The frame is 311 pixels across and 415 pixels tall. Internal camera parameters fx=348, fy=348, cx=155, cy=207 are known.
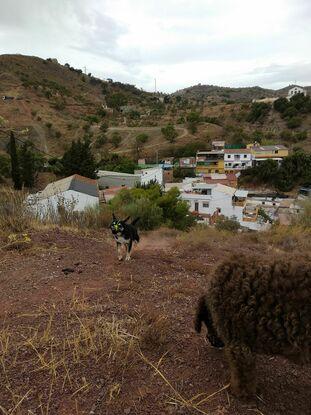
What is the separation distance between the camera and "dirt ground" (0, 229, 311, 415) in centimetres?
214

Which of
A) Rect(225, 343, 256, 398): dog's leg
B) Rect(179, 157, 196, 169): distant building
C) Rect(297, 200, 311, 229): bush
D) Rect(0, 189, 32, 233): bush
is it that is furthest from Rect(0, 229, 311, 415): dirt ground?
Rect(179, 157, 196, 169): distant building

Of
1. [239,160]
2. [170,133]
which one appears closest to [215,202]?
[239,160]

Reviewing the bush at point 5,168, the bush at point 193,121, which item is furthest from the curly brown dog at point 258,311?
the bush at point 193,121

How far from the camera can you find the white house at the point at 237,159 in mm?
44938

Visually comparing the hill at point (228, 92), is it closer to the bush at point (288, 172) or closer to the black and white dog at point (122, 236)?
the bush at point (288, 172)

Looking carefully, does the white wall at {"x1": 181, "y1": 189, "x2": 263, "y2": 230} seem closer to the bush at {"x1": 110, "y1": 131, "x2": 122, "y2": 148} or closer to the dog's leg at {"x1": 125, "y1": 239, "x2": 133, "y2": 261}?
the dog's leg at {"x1": 125, "y1": 239, "x2": 133, "y2": 261}

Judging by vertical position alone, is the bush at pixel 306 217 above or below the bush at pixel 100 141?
below

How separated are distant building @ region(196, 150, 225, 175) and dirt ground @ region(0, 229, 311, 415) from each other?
4336cm

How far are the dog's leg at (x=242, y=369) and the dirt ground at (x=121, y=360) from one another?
67 mm

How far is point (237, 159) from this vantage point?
4566 cm

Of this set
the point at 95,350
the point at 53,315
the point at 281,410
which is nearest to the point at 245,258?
the point at 281,410

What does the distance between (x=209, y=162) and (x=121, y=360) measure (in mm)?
45917

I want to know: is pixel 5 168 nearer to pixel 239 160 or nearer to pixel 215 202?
pixel 215 202

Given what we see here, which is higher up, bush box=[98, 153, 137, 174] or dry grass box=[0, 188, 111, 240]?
dry grass box=[0, 188, 111, 240]
